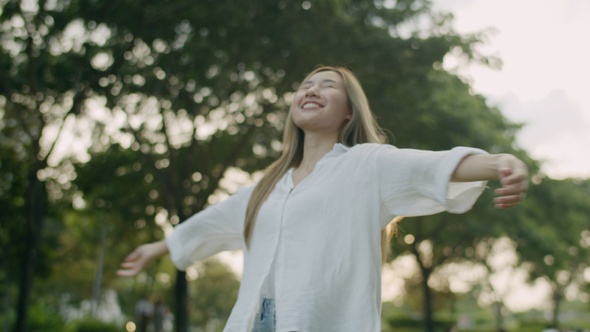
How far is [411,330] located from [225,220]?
42626 mm

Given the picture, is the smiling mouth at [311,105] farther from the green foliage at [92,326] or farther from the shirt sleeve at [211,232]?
→ the green foliage at [92,326]

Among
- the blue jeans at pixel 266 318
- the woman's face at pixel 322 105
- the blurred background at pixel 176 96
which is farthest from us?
the blurred background at pixel 176 96

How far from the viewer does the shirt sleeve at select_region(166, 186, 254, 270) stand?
327 cm

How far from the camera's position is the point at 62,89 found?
39.4ft

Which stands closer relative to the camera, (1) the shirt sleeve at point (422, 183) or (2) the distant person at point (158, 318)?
(1) the shirt sleeve at point (422, 183)

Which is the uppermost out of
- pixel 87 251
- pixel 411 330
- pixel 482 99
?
pixel 482 99

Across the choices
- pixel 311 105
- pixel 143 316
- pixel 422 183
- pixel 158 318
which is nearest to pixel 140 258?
pixel 311 105

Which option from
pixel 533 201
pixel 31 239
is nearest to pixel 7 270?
pixel 31 239

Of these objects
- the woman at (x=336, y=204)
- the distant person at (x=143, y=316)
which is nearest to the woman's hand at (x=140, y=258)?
the woman at (x=336, y=204)

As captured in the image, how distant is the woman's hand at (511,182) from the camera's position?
2.21 m

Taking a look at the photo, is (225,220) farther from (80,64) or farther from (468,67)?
(468,67)

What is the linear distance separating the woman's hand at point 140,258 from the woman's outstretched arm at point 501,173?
5.68 feet

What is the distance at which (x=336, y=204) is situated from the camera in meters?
2.67

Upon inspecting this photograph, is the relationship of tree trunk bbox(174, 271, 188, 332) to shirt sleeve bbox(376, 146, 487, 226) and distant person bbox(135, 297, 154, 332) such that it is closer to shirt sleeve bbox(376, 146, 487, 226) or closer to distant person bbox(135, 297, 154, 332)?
distant person bbox(135, 297, 154, 332)
